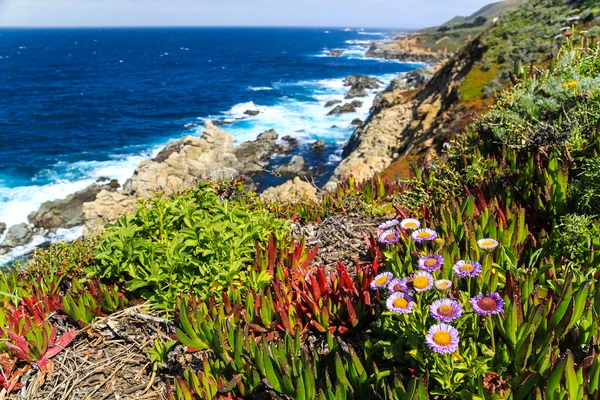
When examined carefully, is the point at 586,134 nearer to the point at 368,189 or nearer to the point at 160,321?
the point at 368,189

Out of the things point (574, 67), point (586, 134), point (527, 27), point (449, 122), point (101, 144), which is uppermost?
point (527, 27)

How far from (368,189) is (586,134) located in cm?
258

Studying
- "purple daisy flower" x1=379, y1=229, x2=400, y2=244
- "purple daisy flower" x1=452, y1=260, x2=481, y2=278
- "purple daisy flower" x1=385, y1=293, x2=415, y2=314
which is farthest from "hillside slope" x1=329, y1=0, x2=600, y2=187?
"purple daisy flower" x1=385, y1=293, x2=415, y2=314

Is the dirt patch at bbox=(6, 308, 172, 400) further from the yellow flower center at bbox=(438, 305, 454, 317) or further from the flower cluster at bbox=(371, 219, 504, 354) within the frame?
the yellow flower center at bbox=(438, 305, 454, 317)

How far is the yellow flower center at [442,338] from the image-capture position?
2039mm

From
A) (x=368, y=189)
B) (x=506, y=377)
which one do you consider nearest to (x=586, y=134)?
(x=368, y=189)

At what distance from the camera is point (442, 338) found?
6.78ft

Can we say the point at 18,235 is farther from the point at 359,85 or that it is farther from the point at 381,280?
the point at 359,85

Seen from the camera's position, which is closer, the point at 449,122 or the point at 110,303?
the point at 110,303

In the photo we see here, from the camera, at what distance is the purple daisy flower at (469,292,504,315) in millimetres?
2111

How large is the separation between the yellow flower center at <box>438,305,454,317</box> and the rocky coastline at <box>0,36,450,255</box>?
13.1 m

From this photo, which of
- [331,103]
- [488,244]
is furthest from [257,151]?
[488,244]

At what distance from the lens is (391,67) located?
89625mm

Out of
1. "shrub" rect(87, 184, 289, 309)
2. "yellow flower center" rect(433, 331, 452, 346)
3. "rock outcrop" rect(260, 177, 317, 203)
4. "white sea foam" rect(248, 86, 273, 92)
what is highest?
"yellow flower center" rect(433, 331, 452, 346)
